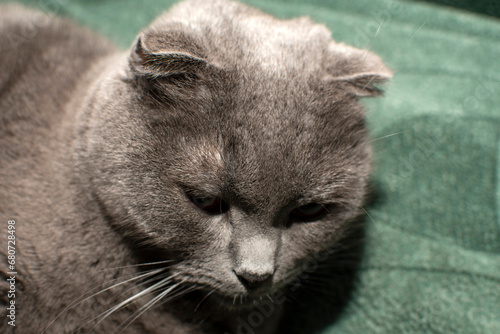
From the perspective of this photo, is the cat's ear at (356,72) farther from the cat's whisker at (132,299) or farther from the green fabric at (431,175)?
the cat's whisker at (132,299)

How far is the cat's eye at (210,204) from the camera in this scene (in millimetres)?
1126

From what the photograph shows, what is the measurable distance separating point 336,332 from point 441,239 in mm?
446

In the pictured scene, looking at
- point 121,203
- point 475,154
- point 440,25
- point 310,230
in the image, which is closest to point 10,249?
point 121,203

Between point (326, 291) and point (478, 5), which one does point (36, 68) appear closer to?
point (326, 291)

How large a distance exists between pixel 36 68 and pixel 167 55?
0.76 metres

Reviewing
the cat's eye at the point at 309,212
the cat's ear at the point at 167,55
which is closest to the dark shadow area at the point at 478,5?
the cat's eye at the point at 309,212

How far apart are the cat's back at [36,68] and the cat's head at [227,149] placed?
0.29 meters

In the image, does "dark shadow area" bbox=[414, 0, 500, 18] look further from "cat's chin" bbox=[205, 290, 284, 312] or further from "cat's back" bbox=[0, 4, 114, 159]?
"cat's back" bbox=[0, 4, 114, 159]

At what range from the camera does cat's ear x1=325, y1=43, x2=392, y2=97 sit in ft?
4.04

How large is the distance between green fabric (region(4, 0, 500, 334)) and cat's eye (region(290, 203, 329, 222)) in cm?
38

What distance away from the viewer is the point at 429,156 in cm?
160

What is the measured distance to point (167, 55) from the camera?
3.58 ft

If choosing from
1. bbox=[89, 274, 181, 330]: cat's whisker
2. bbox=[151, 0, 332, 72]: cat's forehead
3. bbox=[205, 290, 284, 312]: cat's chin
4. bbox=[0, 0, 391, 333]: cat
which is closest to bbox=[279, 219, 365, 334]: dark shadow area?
bbox=[0, 0, 391, 333]: cat

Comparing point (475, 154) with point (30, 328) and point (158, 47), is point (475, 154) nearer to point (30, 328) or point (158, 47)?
point (158, 47)
